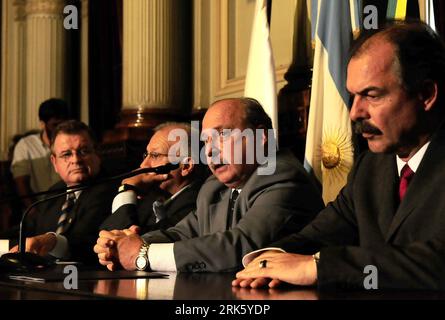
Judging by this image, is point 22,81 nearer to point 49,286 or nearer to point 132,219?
point 132,219

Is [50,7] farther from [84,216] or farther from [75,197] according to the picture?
[84,216]

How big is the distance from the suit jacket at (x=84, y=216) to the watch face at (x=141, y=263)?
1154 mm

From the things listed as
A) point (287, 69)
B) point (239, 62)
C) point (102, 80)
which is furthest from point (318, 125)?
point (102, 80)

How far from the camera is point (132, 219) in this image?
15.2 feet

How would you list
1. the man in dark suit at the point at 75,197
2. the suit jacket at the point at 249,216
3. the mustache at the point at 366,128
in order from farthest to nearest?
the man in dark suit at the point at 75,197 → the suit jacket at the point at 249,216 → the mustache at the point at 366,128

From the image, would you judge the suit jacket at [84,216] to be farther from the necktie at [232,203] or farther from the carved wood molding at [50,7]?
the carved wood molding at [50,7]

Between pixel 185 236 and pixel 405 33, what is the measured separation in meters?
1.77

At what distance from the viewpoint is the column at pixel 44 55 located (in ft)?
28.6

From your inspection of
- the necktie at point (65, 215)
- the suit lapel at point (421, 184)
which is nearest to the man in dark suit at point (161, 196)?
the necktie at point (65, 215)

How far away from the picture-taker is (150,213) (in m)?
4.76

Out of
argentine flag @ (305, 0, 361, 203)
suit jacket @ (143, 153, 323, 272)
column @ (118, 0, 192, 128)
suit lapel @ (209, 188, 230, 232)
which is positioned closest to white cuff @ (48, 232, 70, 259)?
suit jacket @ (143, 153, 323, 272)

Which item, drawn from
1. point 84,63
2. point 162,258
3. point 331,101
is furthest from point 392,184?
point 84,63

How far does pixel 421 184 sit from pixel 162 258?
1.21 metres
